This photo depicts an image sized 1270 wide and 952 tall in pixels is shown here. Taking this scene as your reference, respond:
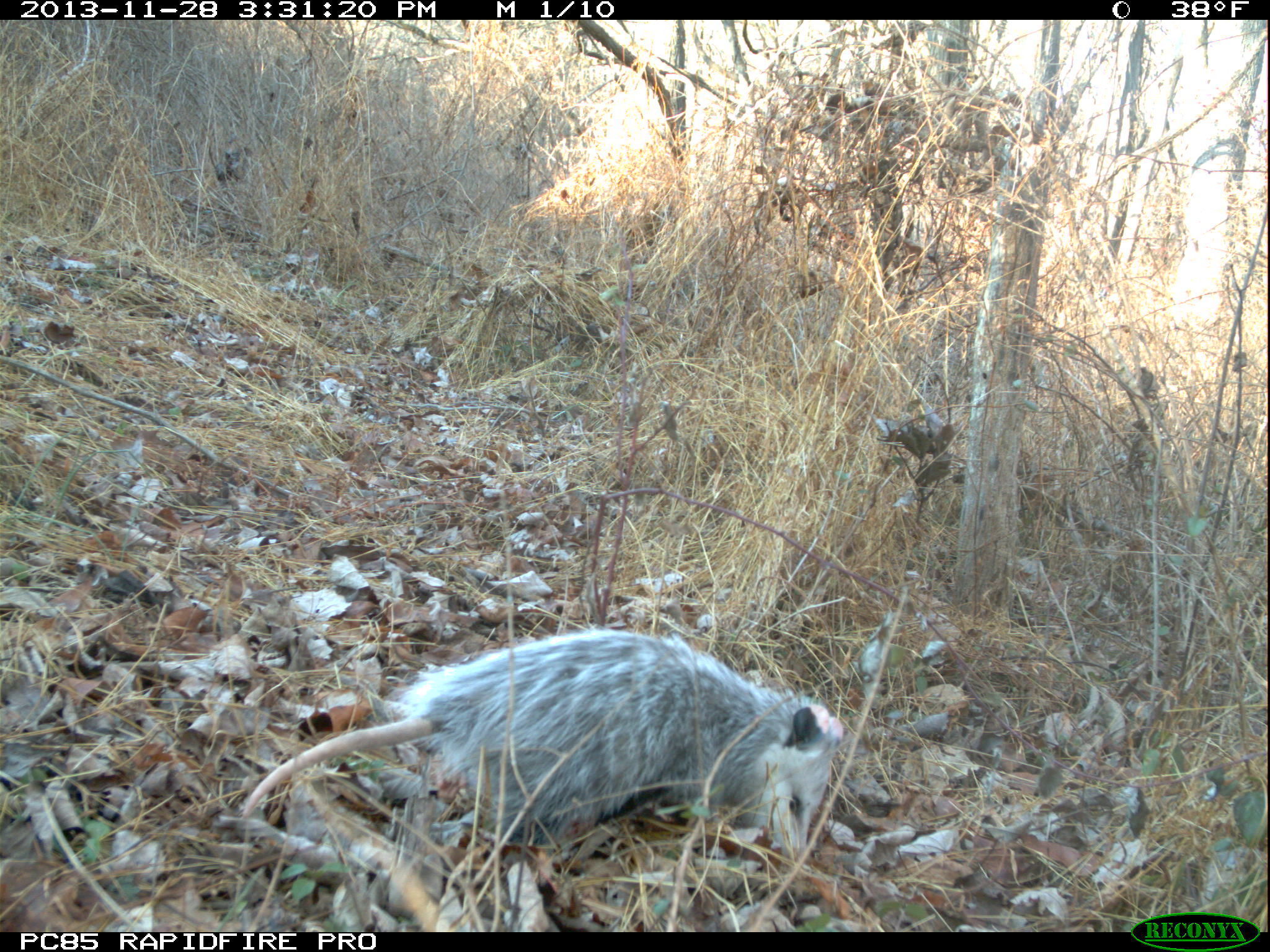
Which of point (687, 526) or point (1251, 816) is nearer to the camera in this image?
point (1251, 816)

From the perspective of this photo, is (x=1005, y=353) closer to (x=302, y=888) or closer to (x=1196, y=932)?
(x=1196, y=932)

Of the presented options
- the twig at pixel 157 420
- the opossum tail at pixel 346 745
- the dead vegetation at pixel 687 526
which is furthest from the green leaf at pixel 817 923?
the twig at pixel 157 420

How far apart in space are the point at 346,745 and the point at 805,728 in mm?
1106

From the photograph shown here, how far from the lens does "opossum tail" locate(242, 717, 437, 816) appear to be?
1892mm

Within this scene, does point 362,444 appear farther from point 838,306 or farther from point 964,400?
point 964,400

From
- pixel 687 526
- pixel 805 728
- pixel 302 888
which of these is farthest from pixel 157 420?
pixel 805 728

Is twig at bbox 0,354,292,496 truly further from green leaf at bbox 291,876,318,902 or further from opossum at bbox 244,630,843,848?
green leaf at bbox 291,876,318,902

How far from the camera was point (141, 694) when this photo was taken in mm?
2242

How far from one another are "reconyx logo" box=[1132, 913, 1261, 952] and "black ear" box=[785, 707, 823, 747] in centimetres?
85

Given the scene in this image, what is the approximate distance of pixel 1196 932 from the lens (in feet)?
6.09

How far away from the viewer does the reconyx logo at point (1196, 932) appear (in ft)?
5.82

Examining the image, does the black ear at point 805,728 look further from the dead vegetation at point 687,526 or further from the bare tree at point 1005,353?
the bare tree at point 1005,353

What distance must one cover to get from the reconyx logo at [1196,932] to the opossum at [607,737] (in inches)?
30.9

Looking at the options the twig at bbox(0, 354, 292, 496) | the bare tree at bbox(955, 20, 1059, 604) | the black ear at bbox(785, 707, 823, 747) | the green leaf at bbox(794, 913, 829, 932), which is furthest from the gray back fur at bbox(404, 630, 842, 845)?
the twig at bbox(0, 354, 292, 496)
